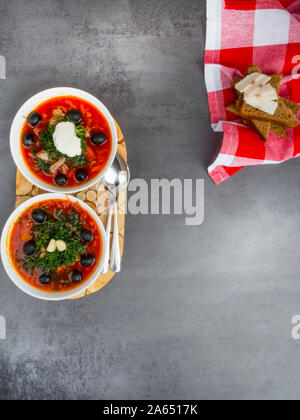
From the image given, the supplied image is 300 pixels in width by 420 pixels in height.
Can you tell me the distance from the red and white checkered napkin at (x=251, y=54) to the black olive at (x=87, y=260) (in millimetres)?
Result: 854

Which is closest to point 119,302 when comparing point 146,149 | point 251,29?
point 146,149

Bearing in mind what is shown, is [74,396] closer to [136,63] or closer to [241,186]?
[241,186]

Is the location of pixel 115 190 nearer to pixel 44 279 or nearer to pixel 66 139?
pixel 66 139

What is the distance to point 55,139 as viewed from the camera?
1480 mm

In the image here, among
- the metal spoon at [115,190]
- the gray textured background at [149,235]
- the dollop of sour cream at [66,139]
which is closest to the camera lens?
the dollop of sour cream at [66,139]

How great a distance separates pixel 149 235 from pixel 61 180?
0.64 m

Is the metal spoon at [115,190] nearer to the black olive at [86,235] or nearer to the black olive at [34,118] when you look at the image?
the black olive at [86,235]

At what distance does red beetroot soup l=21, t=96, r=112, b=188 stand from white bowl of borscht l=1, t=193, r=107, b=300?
0.40 feet

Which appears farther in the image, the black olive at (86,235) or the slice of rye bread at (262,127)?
the slice of rye bread at (262,127)

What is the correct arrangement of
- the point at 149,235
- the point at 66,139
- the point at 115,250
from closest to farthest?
the point at 66,139 < the point at 115,250 < the point at 149,235

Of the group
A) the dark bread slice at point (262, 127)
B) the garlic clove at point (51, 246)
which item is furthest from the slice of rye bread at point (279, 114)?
the garlic clove at point (51, 246)

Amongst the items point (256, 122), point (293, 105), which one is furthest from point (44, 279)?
point (293, 105)

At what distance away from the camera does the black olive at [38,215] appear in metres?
1.53

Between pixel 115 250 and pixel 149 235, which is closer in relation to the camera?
pixel 115 250
